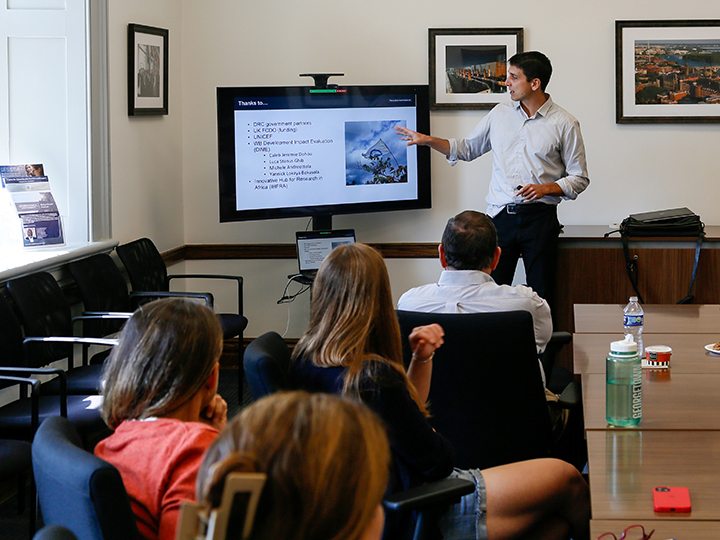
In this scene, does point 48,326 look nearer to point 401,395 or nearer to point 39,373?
point 39,373

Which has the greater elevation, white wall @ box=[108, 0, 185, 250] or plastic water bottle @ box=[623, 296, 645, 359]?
white wall @ box=[108, 0, 185, 250]

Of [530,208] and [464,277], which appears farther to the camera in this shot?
[530,208]

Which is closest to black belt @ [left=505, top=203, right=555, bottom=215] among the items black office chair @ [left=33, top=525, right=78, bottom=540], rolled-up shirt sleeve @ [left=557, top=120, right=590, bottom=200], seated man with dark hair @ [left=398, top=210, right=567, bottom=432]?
rolled-up shirt sleeve @ [left=557, top=120, right=590, bottom=200]

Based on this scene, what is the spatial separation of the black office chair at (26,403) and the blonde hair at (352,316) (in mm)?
1091

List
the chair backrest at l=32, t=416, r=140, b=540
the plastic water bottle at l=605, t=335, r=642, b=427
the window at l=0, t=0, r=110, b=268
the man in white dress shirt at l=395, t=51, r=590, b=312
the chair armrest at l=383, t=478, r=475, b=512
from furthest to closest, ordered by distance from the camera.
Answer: the man in white dress shirt at l=395, t=51, r=590, b=312 < the window at l=0, t=0, r=110, b=268 < the plastic water bottle at l=605, t=335, r=642, b=427 < the chair armrest at l=383, t=478, r=475, b=512 < the chair backrest at l=32, t=416, r=140, b=540

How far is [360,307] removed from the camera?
187 centimetres

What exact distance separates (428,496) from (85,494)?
26.7 inches

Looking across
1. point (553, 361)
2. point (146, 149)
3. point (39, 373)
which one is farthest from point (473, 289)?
point (146, 149)

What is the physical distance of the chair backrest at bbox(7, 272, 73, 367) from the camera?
323 cm

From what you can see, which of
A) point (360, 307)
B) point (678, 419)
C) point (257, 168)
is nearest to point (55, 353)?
point (257, 168)

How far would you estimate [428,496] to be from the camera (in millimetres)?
1579

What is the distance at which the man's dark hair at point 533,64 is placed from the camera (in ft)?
14.4

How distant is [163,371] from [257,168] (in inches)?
134

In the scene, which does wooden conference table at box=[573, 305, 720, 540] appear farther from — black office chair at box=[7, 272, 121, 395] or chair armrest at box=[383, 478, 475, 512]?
black office chair at box=[7, 272, 121, 395]
